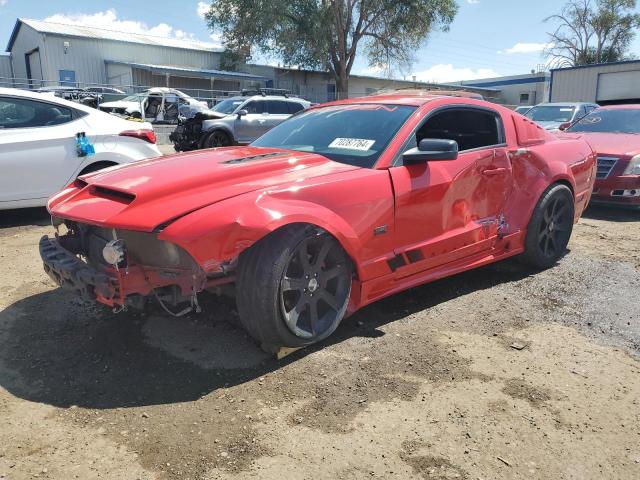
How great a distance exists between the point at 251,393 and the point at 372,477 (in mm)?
871

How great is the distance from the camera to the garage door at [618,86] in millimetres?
25106

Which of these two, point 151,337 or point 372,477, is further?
point 151,337

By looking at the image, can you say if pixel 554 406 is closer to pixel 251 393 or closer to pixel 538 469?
pixel 538 469

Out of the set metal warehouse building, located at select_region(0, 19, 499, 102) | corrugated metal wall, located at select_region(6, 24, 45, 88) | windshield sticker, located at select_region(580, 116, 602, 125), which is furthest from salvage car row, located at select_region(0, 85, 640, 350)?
corrugated metal wall, located at select_region(6, 24, 45, 88)

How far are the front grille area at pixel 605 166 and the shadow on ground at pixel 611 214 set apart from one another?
59cm

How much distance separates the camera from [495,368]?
10.5ft

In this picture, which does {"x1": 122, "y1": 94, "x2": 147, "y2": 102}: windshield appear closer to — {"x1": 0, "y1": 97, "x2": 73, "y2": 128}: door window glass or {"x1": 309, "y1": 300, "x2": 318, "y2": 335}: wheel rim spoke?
{"x1": 0, "y1": 97, "x2": 73, "y2": 128}: door window glass

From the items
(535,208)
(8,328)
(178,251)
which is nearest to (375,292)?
(178,251)

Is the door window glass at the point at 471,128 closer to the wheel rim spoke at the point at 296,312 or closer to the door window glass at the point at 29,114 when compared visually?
the wheel rim spoke at the point at 296,312

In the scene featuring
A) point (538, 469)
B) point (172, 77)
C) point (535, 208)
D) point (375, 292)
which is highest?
point (172, 77)

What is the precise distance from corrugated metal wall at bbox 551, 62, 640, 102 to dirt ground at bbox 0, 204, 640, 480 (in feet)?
84.7

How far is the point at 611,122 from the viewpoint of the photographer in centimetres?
886

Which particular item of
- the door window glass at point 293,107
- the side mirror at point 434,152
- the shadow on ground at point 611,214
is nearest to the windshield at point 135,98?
the door window glass at point 293,107

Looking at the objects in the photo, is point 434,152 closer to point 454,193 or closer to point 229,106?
point 454,193
